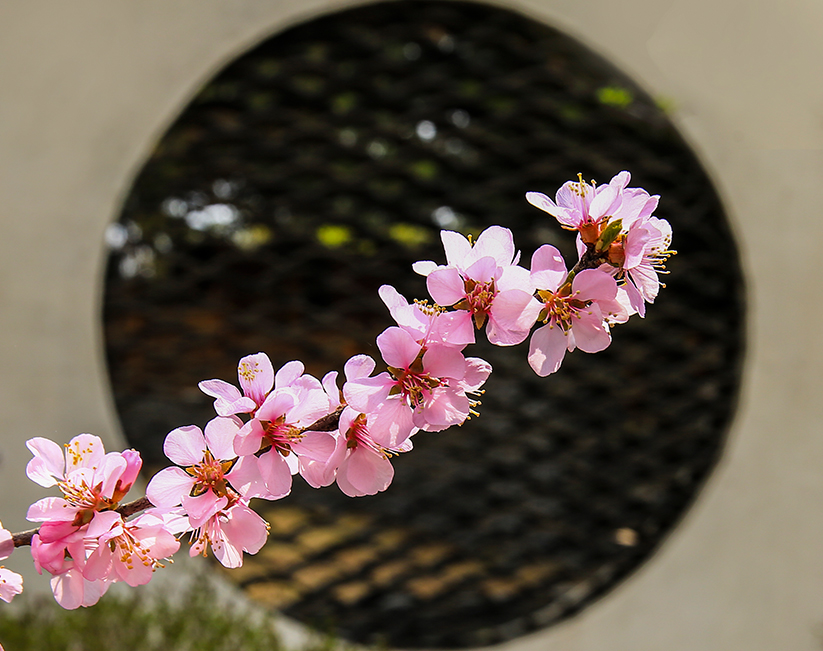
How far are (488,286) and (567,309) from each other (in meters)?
0.05

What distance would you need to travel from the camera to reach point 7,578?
0.36 meters

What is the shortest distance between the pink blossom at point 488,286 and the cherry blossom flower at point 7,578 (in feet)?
0.83

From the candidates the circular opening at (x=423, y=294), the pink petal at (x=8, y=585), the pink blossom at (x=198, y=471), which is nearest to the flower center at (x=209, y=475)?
the pink blossom at (x=198, y=471)

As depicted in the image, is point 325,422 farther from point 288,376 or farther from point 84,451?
point 84,451

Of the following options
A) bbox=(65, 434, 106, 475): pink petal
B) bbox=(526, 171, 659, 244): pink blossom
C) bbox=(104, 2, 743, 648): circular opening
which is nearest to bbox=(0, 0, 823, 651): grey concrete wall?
bbox=(104, 2, 743, 648): circular opening

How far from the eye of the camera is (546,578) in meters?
2.11

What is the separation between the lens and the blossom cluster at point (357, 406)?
0.35 metres

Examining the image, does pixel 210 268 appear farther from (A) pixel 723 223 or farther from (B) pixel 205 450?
(B) pixel 205 450

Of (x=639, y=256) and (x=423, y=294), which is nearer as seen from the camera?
(x=639, y=256)

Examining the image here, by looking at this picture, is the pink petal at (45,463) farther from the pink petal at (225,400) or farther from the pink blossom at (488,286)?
the pink blossom at (488,286)

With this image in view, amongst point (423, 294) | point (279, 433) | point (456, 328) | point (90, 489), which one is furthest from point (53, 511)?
point (423, 294)

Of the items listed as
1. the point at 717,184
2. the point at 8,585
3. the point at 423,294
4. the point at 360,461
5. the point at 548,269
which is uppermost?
the point at 717,184

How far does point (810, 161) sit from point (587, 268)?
198 centimetres

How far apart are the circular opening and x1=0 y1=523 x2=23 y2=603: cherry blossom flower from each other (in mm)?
1606
